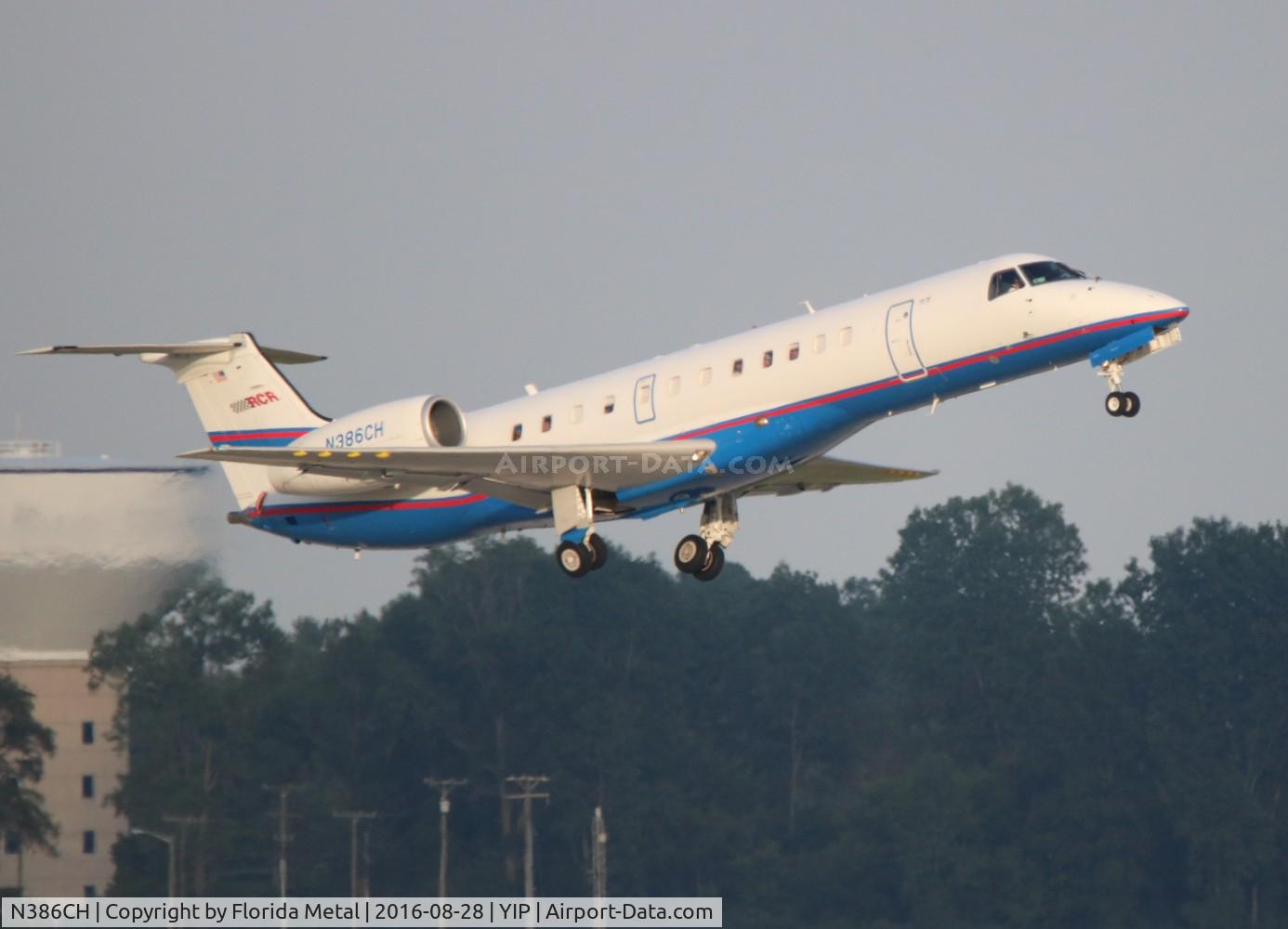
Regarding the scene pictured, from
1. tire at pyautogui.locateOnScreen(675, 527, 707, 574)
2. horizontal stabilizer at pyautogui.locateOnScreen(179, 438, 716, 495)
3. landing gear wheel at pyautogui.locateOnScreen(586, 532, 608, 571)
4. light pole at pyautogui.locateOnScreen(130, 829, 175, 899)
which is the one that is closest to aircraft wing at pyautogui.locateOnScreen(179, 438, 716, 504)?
horizontal stabilizer at pyautogui.locateOnScreen(179, 438, 716, 495)

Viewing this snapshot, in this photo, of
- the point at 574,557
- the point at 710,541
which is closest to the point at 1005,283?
the point at 710,541

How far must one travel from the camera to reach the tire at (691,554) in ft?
93.1

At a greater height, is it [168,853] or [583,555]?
[583,555]

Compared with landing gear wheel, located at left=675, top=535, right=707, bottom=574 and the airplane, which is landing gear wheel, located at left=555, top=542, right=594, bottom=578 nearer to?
the airplane

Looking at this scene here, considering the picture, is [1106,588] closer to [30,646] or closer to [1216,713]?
[1216,713]

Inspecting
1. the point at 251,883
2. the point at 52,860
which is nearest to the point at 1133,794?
the point at 251,883

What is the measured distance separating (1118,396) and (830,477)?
21.2ft

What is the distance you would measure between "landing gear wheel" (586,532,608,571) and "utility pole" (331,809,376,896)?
2967cm

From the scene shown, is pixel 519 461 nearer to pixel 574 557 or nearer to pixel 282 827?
pixel 574 557

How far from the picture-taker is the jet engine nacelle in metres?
27.8

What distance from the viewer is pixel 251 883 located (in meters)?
54.4

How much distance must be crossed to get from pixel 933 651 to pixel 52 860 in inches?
1341

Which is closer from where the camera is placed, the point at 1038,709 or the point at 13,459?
the point at 13,459

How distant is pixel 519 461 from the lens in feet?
87.6
